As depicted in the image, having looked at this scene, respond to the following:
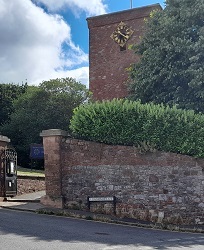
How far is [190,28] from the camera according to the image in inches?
732

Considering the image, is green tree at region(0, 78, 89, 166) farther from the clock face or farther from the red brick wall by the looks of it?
the red brick wall

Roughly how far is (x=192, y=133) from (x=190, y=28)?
6.66m

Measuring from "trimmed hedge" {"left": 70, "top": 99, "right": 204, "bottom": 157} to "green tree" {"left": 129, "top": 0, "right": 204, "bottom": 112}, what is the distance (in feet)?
9.33

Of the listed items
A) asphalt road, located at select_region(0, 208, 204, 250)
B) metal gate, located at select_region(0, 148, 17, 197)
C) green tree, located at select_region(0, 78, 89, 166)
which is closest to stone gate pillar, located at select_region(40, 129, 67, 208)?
asphalt road, located at select_region(0, 208, 204, 250)

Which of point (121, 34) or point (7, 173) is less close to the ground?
point (121, 34)

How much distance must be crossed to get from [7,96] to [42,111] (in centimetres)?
1021

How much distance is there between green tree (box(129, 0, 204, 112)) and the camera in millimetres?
17620

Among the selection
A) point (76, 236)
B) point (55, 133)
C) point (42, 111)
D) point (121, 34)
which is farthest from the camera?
point (42, 111)

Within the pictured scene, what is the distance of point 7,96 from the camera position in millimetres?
41656

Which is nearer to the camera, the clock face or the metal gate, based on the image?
the metal gate

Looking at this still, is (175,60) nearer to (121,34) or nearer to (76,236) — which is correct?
(76,236)

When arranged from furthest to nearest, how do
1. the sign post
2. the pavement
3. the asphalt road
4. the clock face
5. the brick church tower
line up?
the clock face → the brick church tower → the sign post → the pavement → the asphalt road

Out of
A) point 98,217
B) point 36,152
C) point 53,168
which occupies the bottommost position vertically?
point 98,217

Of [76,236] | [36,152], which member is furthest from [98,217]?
[36,152]
